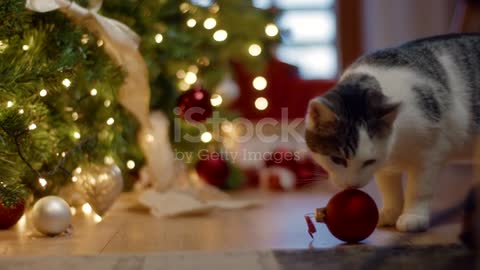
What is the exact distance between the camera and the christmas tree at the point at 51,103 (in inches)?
54.5

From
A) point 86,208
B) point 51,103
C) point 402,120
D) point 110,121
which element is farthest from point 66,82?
point 402,120

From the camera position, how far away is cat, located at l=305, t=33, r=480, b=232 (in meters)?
1.22

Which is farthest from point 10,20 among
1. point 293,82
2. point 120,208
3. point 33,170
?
point 293,82

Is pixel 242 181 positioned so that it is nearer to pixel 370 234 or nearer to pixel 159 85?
pixel 159 85

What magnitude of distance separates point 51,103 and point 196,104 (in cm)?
40

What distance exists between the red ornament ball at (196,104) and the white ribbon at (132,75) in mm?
94

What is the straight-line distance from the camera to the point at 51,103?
163 centimetres

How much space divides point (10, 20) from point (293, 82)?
144cm

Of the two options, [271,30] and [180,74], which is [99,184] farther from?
[271,30]

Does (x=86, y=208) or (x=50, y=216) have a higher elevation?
(x=50, y=216)

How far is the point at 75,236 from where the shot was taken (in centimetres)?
141

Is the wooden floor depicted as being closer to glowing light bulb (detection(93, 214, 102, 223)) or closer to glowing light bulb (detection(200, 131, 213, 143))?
glowing light bulb (detection(93, 214, 102, 223))

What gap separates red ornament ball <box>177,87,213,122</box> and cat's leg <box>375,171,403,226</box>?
23.8 inches

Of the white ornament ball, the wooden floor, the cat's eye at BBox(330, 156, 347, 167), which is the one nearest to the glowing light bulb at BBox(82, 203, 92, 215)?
the wooden floor
